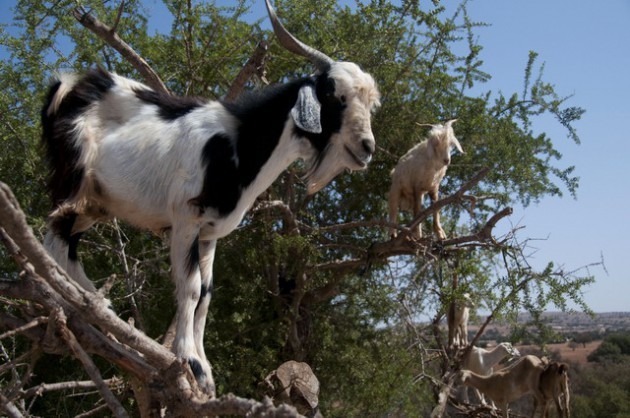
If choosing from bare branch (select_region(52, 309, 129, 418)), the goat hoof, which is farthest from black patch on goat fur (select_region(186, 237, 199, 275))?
bare branch (select_region(52, 309, 129, 418))

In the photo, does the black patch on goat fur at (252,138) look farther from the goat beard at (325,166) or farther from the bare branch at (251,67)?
the bare branch at (251,67)

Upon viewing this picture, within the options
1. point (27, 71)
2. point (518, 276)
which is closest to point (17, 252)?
point (518, 276)

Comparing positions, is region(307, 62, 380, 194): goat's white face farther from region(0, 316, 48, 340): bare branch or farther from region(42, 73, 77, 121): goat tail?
region(0, 316, 48, 340): bare branch

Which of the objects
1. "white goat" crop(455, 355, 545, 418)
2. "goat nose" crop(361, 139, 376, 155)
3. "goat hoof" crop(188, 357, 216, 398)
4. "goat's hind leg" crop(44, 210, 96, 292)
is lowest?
"white goat" crop(455, 355, 545, 418)

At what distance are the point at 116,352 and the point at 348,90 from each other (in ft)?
5.19

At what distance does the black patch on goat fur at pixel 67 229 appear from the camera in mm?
2838

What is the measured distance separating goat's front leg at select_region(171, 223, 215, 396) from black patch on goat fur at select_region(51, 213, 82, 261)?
52 cm

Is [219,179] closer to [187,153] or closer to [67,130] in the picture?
[187,153]

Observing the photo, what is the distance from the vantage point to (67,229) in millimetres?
2889

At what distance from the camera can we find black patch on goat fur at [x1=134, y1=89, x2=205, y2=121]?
2975 mm

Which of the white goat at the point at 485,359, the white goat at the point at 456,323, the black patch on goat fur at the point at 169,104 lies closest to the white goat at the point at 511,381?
the white goat at the point at 456,323

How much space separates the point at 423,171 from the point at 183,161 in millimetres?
3146

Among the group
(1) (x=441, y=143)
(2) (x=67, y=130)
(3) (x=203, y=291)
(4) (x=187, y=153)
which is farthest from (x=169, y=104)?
(1) (x=441, y=143)

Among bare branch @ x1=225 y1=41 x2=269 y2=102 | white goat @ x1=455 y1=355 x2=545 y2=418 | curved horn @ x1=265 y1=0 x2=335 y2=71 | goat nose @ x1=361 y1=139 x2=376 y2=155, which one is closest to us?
goat nose @ x1=361 y1=139 x2=376 y2=155
